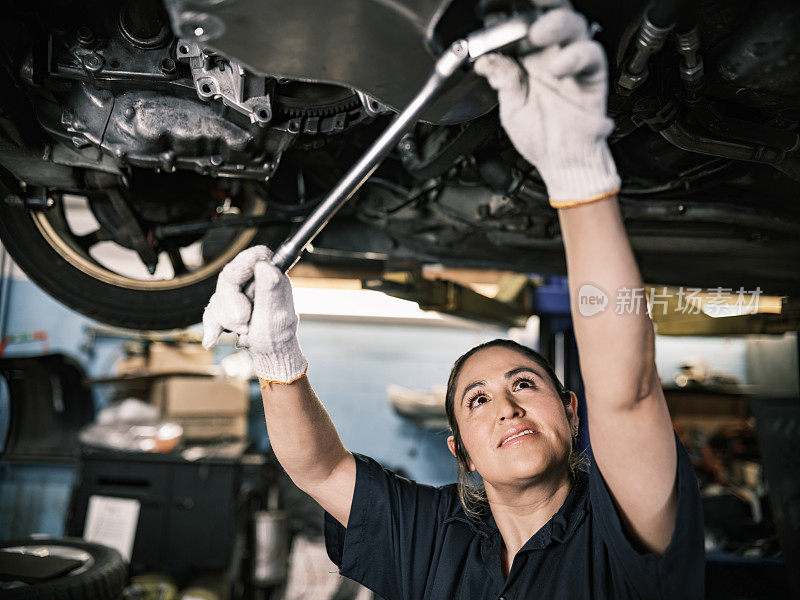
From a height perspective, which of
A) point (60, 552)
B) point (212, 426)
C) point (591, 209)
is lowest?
point (60, 552)

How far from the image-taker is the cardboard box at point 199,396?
3.06 metres

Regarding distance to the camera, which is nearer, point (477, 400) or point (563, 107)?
point (563, 107)

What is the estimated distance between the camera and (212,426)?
3.15 m

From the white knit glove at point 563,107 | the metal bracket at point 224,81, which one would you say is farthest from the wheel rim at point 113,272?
the white knit glove at point 563,107

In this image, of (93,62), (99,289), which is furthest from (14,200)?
(93,62)

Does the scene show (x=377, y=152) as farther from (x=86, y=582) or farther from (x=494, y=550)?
(x=86, y=582)

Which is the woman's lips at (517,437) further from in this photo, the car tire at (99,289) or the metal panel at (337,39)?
the car tire at (99,289)

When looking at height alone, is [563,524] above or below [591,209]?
below

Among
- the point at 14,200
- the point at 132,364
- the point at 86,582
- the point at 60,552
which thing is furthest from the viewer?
the point at 132,364

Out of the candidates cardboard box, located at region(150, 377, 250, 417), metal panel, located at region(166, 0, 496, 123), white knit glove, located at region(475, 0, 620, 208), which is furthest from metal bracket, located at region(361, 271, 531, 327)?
cardboard box, located at region(150, 377, 250, 417)

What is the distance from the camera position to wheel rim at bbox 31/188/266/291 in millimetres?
1358

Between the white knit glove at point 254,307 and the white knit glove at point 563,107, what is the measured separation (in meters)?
0.39

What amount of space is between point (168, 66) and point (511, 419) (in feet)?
2.38

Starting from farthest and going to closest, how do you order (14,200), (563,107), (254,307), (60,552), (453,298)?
(453,298)
(60,552)
(14,200)
(254,307)
(563,107)
